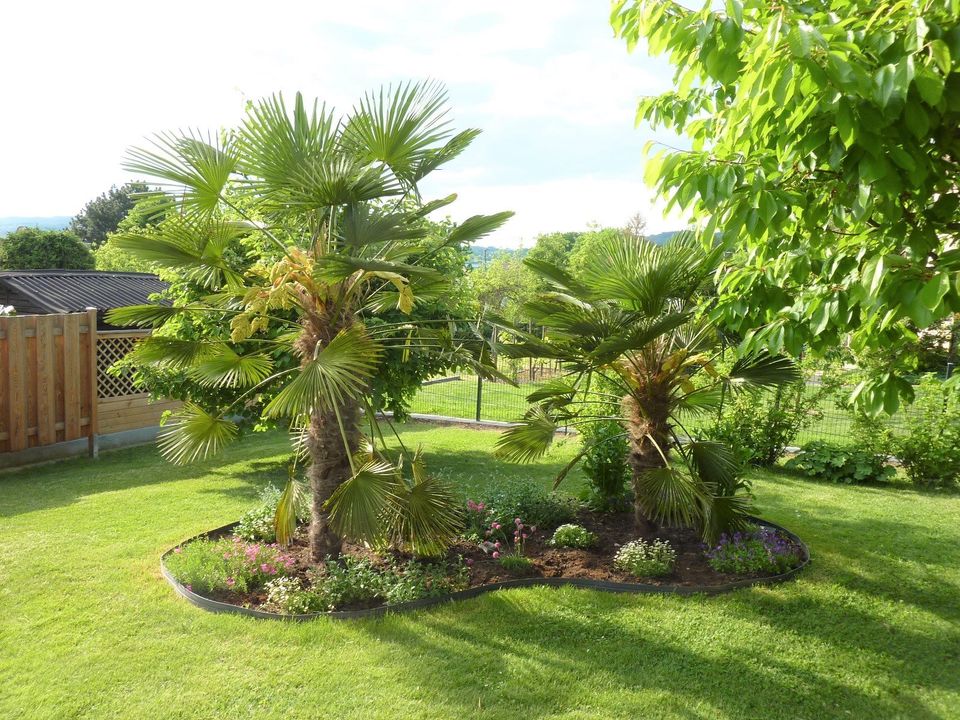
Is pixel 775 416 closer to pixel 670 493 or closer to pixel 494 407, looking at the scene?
pixel 670 493

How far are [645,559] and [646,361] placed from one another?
5.25 feet

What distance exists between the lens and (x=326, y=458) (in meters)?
4.93

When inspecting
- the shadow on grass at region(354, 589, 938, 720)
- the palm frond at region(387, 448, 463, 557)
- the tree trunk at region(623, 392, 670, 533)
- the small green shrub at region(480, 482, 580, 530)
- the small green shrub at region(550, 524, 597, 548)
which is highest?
the tree trunk at region(623, 392, 670, 533)

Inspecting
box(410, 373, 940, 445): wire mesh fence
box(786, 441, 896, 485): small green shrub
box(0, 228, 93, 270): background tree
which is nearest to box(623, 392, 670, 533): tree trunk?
box(786, 441, 896, 485): small green shrub

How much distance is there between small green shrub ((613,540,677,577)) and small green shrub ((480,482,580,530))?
98 cm

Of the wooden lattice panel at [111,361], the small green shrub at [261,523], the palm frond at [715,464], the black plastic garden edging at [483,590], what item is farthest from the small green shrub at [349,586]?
the wooden lattice panel at [111,361]

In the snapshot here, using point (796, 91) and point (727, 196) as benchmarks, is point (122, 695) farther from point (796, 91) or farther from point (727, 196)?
point (796, 91)

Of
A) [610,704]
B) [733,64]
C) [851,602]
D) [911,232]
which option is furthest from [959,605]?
[733,64]

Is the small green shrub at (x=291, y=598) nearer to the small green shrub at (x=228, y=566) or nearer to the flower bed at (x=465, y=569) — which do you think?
the flower bed at (x=465, y=569)

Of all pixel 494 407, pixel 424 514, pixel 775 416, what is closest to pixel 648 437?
pixel 424 514

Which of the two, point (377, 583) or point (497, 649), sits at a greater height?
point (377, 583)

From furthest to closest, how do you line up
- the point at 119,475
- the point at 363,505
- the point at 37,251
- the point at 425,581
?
the point at 37,251, the point at 119,475, the point at 425,581, the point at 363,505

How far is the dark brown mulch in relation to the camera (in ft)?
16.4

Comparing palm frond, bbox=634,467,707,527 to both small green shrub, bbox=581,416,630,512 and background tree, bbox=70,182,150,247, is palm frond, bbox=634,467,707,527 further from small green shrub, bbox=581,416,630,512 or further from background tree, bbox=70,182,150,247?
background tree, bbox=70,182,150,247
